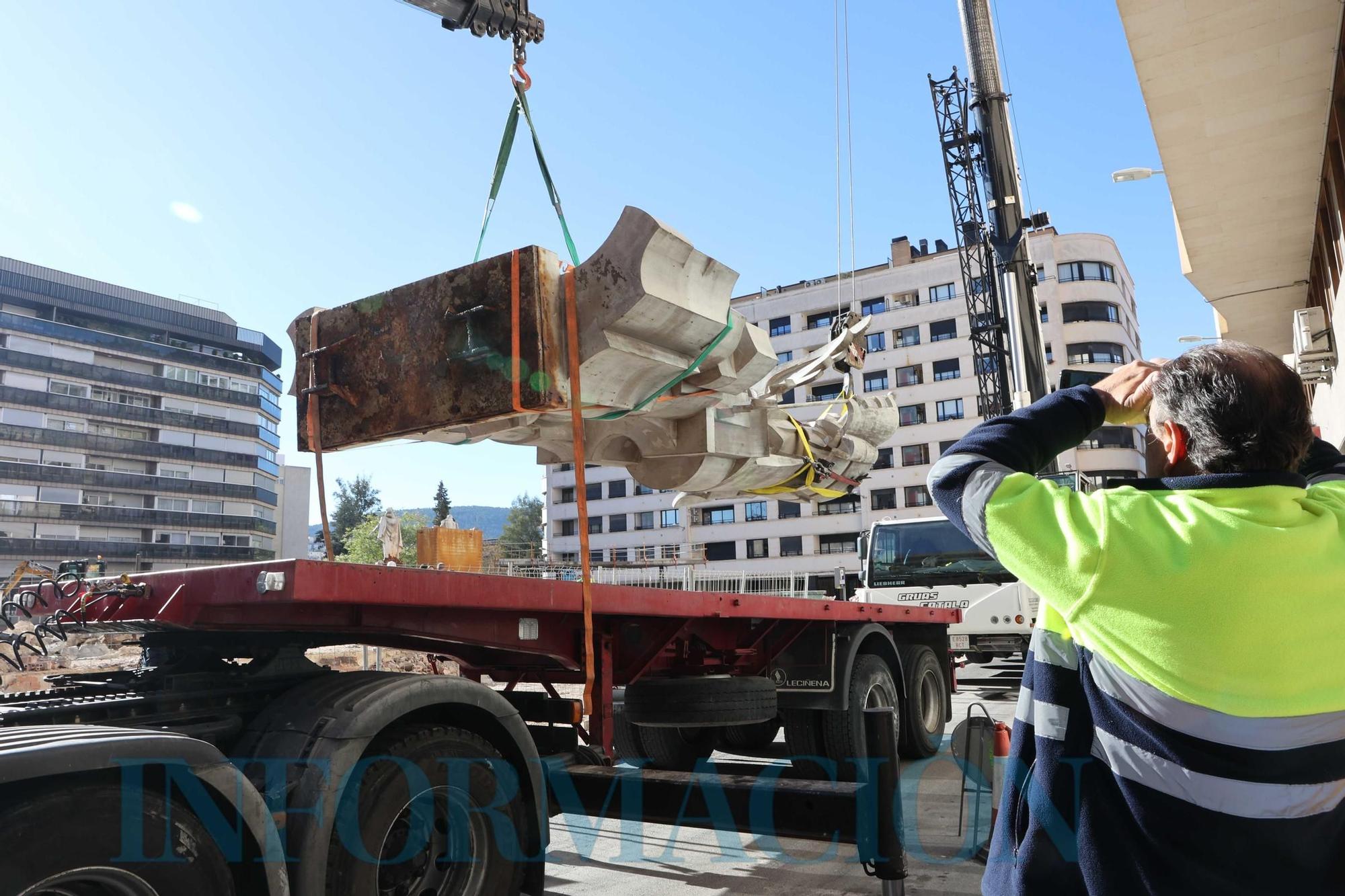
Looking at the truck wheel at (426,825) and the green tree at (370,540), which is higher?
the green tree at (370,540)

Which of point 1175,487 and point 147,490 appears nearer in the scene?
point 1175,487

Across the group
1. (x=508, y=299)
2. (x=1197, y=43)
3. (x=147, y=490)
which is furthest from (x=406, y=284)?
(x=147, y=490)

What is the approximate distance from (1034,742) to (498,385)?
9.27 ft

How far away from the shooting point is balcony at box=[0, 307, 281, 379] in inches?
2660

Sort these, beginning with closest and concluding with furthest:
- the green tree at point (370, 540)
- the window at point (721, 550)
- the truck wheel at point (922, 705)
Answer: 1. the truck wheel at point (922, 705)
2. the window at point (721, 550)
3. the green tree at point (370, 540)

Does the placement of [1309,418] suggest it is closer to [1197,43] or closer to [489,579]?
[489,579]

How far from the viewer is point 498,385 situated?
163 inches

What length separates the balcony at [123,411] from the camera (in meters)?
66.8

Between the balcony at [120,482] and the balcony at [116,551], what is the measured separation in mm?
3947

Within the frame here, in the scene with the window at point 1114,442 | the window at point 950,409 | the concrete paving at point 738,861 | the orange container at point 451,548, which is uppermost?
the window at point 950,409

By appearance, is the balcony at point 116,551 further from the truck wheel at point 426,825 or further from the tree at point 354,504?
the truck wheel at point 426,825

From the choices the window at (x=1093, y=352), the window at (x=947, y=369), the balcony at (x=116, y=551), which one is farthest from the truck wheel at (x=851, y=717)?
the balcony at (x=116, y=551)

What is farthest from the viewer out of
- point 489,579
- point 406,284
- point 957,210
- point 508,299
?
point 957,210

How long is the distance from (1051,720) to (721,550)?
60.7 metres
